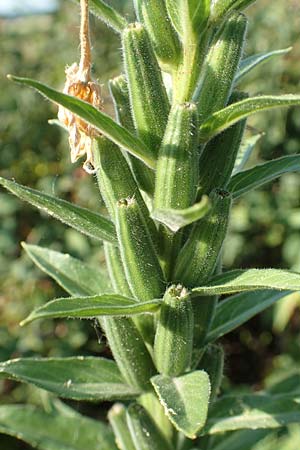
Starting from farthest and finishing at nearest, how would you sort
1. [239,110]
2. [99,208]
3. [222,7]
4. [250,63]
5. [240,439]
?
[99,208]
[240,439]
[250,63]
[222,7]
[239,110]

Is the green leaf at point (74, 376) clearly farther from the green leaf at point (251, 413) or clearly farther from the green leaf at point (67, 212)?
the green leaf at point (67, 212)

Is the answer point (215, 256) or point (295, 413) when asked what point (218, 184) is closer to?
point (215, 256)

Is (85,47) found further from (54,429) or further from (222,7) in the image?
(54,429)

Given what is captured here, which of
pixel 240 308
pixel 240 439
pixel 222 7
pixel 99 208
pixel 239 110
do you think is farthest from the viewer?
pixel 99 208

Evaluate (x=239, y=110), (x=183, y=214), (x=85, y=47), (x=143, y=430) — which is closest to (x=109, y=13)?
(x=85, y=47)

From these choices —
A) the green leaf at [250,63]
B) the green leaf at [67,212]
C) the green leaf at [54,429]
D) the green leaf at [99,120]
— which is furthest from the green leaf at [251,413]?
the green leaf at [250,63]

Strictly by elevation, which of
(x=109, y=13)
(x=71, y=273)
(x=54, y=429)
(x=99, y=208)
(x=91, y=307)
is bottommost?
(x=99, y=208)

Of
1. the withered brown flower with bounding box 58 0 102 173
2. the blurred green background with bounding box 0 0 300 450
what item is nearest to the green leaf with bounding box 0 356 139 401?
the withered brown flower with bounding box 58 0 102 173

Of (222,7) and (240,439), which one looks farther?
(240,439)
